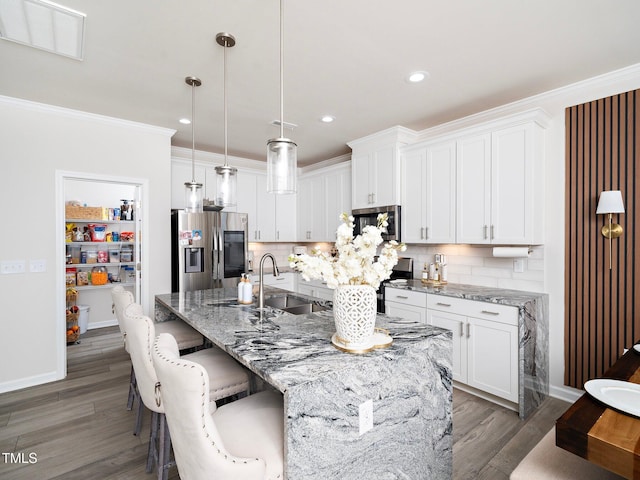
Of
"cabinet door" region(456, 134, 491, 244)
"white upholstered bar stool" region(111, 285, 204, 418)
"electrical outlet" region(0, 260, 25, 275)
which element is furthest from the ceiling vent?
"cabinet door" region(456, 134, 491, 244)

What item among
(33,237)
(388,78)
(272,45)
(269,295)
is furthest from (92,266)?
(388,78)

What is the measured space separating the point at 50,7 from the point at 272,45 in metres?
1.27

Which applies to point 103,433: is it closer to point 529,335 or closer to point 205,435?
point 205,435

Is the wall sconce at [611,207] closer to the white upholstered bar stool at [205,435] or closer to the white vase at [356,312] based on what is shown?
the white vase at [356,312]

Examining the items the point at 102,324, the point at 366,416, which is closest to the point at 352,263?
the point at 366,416

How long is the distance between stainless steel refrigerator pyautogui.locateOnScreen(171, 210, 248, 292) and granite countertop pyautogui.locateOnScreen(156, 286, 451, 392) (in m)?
1.51

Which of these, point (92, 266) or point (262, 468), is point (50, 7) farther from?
point (92, 266)

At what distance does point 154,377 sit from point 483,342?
2518mm

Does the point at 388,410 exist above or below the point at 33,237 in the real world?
below

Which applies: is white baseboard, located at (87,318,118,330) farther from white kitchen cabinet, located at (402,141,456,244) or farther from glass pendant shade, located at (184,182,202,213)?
white kitchen cabinet, located at (402,141,456,244)

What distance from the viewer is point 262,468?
1.08 metres

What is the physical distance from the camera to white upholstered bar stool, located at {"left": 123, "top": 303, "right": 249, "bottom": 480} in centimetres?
165

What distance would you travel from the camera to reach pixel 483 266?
3340 mm

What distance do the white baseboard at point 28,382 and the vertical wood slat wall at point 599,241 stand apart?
4.87 meters
